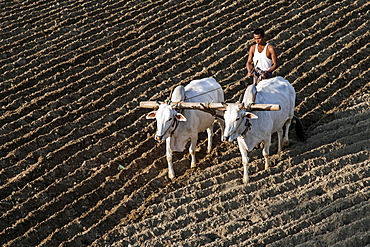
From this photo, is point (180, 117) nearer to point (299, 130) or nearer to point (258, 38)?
point (258, 38)

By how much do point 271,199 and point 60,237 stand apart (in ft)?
8.74

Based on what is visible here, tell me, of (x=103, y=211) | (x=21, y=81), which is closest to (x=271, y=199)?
(x=103, y=211)

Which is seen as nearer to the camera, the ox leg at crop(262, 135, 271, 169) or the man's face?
the ox leg at crop(262, 135, 271, 169)

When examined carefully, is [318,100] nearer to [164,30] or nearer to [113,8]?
[164,30]

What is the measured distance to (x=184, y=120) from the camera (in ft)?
25.3

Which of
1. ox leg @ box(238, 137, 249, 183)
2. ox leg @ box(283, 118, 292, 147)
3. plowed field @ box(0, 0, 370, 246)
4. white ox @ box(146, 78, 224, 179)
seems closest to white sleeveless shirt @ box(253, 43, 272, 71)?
plowed field @ box(0, 0, 370, 246)

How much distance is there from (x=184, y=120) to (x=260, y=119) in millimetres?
1012

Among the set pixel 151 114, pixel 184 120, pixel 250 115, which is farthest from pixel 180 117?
pixel 250 115

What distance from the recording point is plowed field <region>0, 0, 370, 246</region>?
22.7 feet

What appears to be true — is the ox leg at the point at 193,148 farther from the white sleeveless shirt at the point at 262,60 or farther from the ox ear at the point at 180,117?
the white sleeveless shirt at the point at 262,60

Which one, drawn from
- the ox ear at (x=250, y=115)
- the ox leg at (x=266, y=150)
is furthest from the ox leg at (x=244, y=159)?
the ox ear at (x=250, y=115)

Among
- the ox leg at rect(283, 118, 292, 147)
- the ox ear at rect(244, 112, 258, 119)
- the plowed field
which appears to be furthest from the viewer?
the ox leg at rect(283, 118, 292, 147)

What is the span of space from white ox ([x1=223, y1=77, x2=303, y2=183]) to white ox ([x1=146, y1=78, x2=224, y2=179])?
73cm

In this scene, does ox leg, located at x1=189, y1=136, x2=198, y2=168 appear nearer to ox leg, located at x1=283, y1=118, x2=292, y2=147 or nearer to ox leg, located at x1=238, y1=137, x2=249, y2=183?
ox leg, located at x1=238, y1=137, x2=249, y2=183
